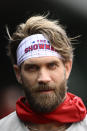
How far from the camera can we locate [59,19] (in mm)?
7449

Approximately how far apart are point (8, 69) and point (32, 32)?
4.91 metres

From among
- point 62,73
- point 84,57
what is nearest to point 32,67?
point 62,73

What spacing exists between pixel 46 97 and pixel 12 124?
1.74ft

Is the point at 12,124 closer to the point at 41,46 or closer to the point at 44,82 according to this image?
the point at 44,82

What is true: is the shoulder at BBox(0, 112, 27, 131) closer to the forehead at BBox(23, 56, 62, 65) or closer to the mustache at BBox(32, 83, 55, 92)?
the mustache at BBox(32, 83, 55, 92)

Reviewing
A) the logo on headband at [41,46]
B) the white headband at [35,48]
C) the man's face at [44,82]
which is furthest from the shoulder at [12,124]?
the logo on headband at [41,46]

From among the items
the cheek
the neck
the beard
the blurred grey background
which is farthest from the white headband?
the blurred grey background

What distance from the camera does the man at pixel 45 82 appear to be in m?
3.16

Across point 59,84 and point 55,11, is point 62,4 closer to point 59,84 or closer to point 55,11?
point 55,11

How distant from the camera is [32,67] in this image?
3.24 metres

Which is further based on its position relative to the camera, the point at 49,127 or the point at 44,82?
the point at 49,127

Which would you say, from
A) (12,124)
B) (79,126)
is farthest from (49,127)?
(12,124)

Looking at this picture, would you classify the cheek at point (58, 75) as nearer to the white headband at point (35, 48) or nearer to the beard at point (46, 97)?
the beard at point (46, 97)

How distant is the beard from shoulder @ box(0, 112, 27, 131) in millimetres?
245
